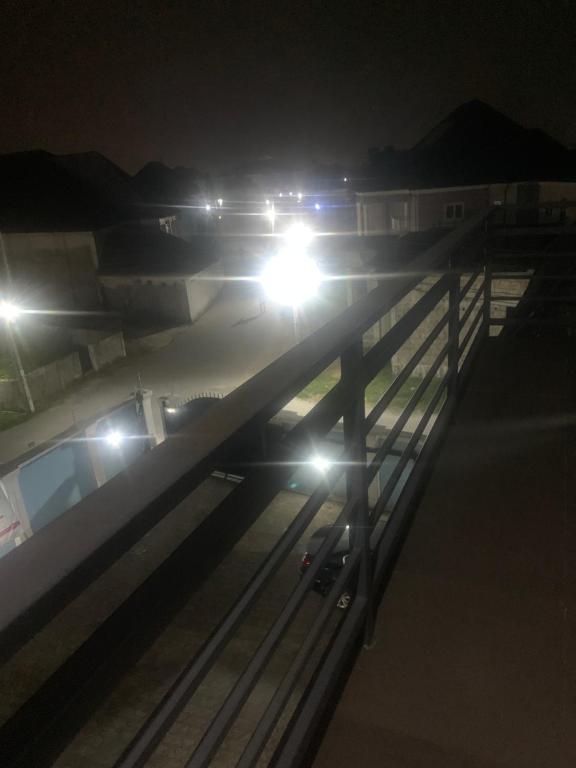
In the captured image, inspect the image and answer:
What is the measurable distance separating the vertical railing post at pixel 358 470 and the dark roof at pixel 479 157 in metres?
24.1

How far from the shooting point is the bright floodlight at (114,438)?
11896 mm

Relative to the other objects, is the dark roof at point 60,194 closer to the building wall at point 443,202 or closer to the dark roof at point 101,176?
the dark roof at point 101,176

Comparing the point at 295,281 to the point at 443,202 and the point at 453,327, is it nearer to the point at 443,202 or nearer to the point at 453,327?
the point at 443,202

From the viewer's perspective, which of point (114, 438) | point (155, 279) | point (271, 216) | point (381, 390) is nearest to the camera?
point (114, 438)

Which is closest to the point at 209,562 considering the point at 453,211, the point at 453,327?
the point at 453,327

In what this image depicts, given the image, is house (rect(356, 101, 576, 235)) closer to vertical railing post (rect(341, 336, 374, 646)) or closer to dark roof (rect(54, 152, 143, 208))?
dark roof (rect(54, 152, 143, 208))

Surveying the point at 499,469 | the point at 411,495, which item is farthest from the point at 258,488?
the point at 499,469

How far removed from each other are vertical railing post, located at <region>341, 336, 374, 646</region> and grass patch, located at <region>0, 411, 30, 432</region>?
18219 mm

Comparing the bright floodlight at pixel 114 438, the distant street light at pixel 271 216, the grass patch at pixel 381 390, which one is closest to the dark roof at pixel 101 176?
the distant street light at pixel 271 216

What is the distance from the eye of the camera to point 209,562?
0.91 m

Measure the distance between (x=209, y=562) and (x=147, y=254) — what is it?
1219 inches

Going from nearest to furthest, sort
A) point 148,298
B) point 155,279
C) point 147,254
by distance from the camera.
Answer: point 155,279, point 148,298, point 147,254

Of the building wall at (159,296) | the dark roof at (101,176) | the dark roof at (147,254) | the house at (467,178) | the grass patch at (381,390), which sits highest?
the dark roof at (101,176)

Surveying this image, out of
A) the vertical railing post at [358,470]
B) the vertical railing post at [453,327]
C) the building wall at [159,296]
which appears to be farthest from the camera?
the building wall at [159,296]
